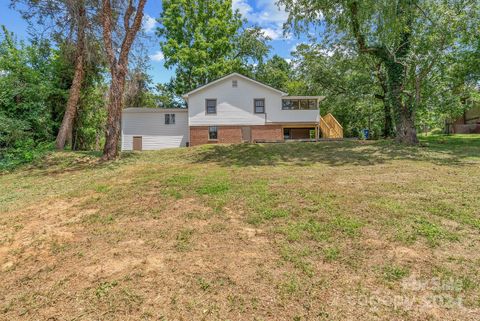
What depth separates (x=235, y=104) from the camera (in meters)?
21.0

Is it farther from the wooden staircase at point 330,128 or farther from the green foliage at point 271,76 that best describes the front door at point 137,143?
the green foliage at point 271,76

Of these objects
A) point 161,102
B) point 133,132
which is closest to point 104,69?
point 133,132

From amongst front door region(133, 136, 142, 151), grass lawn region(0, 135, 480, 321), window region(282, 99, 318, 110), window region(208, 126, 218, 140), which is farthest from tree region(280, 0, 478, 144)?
front door region(133, 136, 142, 151)

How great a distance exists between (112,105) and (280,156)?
738cm

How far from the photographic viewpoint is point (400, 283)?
116 inches

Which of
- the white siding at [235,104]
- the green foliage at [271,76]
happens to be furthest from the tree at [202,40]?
the white siding at [235,104]

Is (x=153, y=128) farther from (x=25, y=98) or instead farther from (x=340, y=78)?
(x=340, y=78)

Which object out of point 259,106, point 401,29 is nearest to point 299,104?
point 259,106

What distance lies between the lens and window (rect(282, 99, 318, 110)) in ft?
70.4

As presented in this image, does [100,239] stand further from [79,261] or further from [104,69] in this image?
[104,69]

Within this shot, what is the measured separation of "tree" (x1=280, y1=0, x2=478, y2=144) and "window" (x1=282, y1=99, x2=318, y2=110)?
6137mm

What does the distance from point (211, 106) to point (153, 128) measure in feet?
15.8

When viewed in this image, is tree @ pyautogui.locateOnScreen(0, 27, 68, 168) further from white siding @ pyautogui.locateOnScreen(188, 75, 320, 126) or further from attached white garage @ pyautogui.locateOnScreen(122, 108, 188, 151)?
white siding @ pyautogui.locateOnScreen(188, 75, 320, 126)

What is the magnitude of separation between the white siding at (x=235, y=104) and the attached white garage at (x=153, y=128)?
1.51 m
